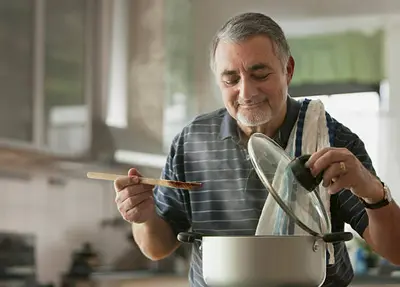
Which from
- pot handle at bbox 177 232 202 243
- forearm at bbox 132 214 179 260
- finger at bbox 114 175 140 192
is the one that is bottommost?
forearm at bbox 132 214 179 260

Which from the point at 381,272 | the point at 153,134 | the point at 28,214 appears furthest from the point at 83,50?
the point at 381,272

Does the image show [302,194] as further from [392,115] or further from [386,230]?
[392,115]

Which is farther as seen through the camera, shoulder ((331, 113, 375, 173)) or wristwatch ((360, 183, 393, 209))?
shoulder ((331, 113, 375, 173))

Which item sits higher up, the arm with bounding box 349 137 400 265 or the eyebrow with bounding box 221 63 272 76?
the eyebrow with bounding box 221 63 272 76

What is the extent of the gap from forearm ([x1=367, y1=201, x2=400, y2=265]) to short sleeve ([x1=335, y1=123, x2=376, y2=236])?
35 mm

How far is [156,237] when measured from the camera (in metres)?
1.33

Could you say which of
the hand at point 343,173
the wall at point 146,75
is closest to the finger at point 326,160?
the hand at point 343,173

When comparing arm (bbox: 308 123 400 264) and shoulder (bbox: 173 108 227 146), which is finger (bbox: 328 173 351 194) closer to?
arm (bbox: 308 123 400 264)

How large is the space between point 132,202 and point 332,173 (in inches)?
12.5

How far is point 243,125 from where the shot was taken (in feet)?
4.12

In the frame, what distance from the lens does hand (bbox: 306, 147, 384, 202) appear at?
3.39 ft

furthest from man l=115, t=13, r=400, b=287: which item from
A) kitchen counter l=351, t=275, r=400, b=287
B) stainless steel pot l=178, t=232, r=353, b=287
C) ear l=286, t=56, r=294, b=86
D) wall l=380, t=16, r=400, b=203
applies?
wall l=380, t=16, r=400, b=203

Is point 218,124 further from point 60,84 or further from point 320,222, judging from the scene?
point 60,84

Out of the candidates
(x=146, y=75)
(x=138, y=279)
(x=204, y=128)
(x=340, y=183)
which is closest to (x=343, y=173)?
(x=340, y=183)
